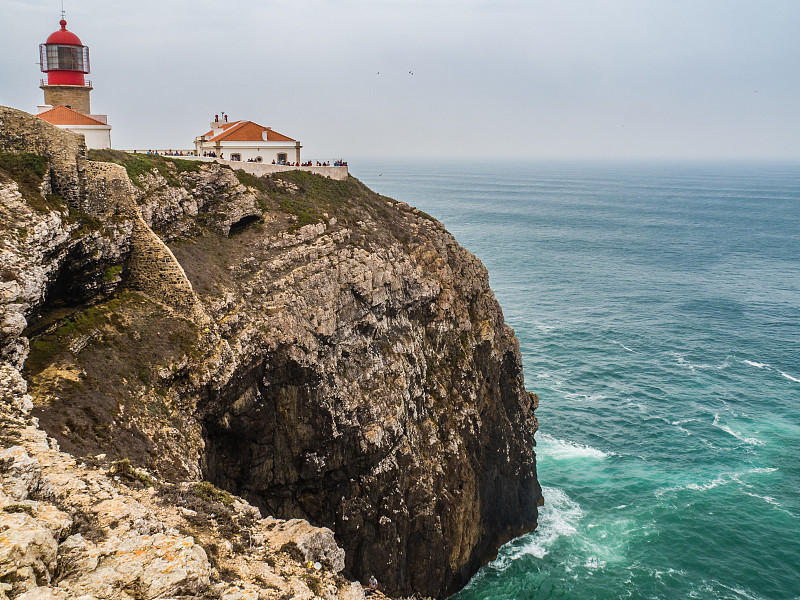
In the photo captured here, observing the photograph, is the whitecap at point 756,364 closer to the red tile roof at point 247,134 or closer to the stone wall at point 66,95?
the red tile roof at point 247,134

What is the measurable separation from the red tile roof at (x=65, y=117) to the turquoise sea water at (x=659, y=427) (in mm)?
44184

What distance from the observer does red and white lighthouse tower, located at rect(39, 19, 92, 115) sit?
52750 mm

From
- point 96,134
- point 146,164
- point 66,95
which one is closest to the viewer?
point 146,164

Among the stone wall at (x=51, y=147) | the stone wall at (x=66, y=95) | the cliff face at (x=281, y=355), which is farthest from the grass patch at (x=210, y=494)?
the stone wall at (x=66, y=95)

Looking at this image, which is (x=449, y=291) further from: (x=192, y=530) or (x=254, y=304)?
(x=192, y=530)

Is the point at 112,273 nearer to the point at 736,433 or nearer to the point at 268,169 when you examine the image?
the point at 268,169

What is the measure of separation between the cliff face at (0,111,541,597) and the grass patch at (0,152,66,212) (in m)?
0.53

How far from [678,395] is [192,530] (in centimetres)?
5970

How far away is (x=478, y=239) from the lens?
142125 mm

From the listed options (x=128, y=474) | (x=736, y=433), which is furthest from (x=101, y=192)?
(x=736, y=433)

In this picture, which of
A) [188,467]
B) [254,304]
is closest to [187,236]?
[254,304]

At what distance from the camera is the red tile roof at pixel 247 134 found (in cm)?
5733

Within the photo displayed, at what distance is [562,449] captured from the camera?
198ft

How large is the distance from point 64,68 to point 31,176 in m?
27.2
